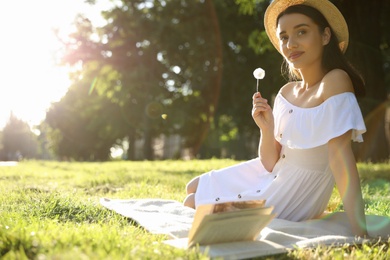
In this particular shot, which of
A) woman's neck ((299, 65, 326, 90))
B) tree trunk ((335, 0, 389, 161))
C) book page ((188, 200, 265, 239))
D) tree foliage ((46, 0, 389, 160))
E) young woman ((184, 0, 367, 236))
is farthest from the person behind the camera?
tree foliage ((46, 0, 389, 160))

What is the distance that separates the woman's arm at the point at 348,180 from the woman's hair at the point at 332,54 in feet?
1.47

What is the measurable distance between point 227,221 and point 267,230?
1.77 ft

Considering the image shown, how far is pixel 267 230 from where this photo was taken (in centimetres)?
286

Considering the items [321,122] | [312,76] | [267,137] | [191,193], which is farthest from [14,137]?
[321,122]

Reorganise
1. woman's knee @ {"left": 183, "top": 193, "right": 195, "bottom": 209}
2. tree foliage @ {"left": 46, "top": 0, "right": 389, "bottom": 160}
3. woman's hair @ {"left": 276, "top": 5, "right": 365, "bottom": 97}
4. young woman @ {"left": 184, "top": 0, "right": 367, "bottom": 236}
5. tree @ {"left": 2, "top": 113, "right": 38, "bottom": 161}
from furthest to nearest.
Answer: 1. tree @ {"left": 2, "top": 113, "right": 38, "bottom": 161}
2. tree foliage @ {"left": 46, "top": 0, "right": 389, "bottom": 160}
3. woman's knee @ {"left": 183, "top": 193, "right": 195, "bottom": 209}
4. woman's hair @ {"left": 276, "top": 5, "right": 365, "bottom": 97}
5. young woman @ {"left": 184, "top": 0, "right": 367, "bottom": 236}

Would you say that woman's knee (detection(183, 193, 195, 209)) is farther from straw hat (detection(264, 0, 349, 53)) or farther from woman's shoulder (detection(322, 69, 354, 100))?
straw hat (detection(264, 0, 349, 53))

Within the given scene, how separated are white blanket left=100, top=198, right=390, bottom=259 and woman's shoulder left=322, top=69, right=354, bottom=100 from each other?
84 cm

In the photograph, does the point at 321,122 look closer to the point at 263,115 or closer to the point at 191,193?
the point at 263,115

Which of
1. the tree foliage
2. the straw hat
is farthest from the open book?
the tree foliage

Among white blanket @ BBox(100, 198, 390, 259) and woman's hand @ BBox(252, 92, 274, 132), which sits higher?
woman's hand @ BBox(252, 92, 274, 132)

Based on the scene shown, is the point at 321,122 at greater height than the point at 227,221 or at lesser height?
greater

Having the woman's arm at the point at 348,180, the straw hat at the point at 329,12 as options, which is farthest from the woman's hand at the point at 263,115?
the straw hat at the point at 329,12

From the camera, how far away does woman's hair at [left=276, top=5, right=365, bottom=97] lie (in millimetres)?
3252

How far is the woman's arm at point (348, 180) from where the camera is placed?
2869 millimetres
